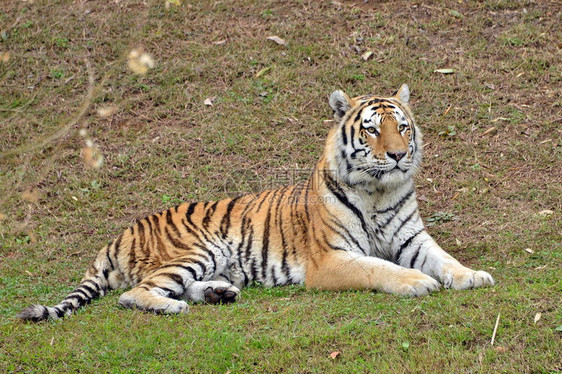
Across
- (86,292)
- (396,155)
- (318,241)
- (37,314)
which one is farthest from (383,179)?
(37,314)

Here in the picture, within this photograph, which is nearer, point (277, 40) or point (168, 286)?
point (168, 286)

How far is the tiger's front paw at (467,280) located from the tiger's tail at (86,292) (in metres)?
2.81

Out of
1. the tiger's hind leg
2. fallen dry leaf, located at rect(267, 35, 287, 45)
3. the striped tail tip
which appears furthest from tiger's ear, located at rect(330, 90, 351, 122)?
fallen dry leaf, located at rect(267, 35, 287, 45)

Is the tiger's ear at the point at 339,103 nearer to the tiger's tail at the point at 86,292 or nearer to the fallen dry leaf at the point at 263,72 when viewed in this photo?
the tiger's tail at the point at 86,292

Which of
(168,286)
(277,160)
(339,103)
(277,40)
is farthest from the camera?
(277,40)

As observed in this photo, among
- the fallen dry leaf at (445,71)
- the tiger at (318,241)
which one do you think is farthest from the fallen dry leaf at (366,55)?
the tiger at (318,241)

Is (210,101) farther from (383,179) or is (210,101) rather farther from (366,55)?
(383,179)

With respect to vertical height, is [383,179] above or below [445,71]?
below

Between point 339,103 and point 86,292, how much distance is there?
2649 millimetres

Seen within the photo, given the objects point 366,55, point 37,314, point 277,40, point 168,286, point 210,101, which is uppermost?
point 277,40

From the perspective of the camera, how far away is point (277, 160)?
8.36 meters

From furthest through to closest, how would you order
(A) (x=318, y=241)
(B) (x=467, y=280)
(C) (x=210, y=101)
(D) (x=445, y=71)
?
1. (C) (x=210, y=101)
2. (D) (x=445, y=71)
3. (A) (x=318, y=241)
4. (B) (x=467, y=280)

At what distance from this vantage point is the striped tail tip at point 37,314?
503cm

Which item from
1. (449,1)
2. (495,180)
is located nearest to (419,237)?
(495,180)
